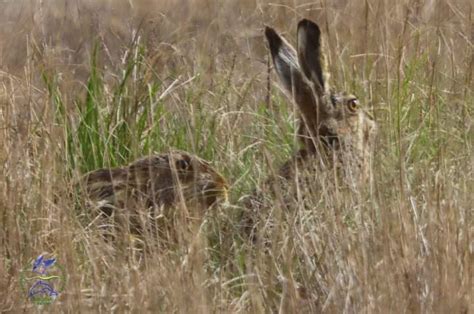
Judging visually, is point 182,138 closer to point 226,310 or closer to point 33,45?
point 33,45

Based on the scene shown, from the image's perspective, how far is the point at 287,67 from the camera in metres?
6.56

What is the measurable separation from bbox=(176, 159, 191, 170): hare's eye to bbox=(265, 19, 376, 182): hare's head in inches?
23.8

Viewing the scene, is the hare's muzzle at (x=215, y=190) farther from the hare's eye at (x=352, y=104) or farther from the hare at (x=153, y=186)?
the hare's eye at (x=352, y=104)

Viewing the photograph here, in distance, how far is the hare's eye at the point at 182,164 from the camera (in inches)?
225

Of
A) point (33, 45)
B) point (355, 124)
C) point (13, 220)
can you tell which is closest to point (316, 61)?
point (355, 124)

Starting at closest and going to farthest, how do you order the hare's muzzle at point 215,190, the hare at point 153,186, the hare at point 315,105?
1. the hare at point 153,186
2. the hare's muzzle at point 215,190
3. the hare at point 315,105

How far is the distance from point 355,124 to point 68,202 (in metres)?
1.41

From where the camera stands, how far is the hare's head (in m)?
6.26

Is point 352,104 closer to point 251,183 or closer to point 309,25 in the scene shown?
point 309,25

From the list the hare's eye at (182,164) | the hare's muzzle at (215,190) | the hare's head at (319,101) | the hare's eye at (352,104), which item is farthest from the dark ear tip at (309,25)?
the hare's eye at (182,164)

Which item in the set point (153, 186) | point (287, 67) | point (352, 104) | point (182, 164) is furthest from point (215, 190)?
point (287, 67)

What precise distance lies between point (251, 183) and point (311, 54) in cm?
62

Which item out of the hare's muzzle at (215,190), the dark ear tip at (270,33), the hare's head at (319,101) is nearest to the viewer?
the hare's muzzle at (215,190)

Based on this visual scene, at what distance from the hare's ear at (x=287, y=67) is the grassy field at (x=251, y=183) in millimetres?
148
